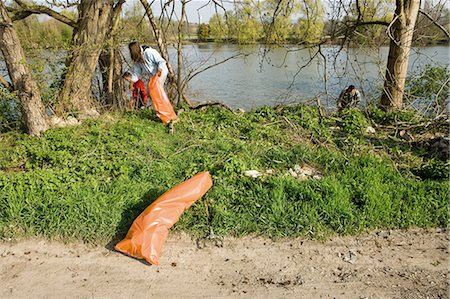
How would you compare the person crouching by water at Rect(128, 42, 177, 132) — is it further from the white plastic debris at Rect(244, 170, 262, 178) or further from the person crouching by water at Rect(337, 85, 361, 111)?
the person crouching by water at Rect(337, 85, 361, 111)

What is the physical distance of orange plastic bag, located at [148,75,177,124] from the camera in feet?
19.9

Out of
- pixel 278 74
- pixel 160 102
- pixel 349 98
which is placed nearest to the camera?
pixel 160 102

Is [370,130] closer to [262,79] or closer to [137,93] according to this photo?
[137,93]

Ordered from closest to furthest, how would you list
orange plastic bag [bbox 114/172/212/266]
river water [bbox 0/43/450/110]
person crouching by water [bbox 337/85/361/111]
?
1. orange plastic bag [bbox 114/172/212/266]
2. river water [bbox 0/43/450/110]
3. person crouching by water [bbox 337/85/361/111]

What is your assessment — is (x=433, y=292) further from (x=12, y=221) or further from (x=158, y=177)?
(x=12, y=221)

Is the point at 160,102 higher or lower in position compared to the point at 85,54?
lower

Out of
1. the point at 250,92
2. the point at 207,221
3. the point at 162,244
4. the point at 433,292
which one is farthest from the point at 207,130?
the point at 250,92

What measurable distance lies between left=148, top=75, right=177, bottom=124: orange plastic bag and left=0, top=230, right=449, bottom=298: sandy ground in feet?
9.51

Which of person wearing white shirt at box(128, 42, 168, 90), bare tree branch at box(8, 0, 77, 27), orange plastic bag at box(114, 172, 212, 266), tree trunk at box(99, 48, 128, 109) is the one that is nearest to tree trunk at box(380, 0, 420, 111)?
person wearing white shirt at box(128, 42, 168, 90)

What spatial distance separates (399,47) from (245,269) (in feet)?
18.1

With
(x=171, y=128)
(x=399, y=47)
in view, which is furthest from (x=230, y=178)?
(x=399, y=47)

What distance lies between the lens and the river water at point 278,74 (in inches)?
283

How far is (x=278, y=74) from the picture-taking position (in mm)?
14984

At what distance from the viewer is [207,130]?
18.6 ft
